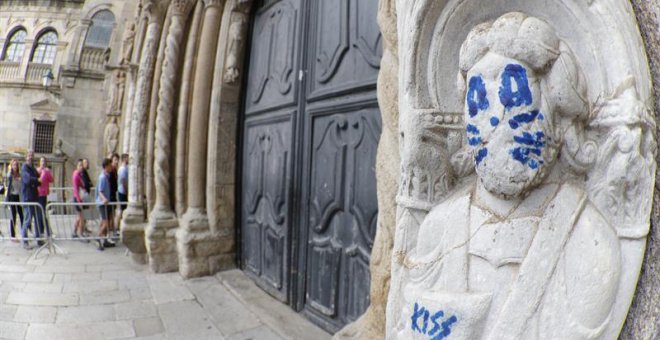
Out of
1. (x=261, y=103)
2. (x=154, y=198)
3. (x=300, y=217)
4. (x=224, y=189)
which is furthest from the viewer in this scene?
(x=154, y=198)

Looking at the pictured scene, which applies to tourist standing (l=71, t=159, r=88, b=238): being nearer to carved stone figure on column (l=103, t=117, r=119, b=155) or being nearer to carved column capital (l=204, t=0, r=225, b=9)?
carved stone figure on column (l=103, t=117, r=119, b=155)

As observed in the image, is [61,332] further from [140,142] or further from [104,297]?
[140,142]

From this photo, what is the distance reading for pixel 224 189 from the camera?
3.66m

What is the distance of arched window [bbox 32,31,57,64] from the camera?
17969 millimetres

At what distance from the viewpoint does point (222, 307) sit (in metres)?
2.83

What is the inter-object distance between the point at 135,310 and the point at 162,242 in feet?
3.31

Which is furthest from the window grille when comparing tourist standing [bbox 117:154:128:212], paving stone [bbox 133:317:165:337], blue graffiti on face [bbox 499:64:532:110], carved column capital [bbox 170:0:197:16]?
blue graffiti on face [bbox 499:64:532:110]

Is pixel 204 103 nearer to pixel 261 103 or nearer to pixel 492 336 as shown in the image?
pixel 261 103

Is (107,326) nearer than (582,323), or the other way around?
(582,323)

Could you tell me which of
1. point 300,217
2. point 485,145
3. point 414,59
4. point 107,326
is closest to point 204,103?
point 300,217

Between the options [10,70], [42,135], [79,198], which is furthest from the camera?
[10,70]

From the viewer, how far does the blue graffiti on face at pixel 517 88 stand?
74 cm

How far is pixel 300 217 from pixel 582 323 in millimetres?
2258

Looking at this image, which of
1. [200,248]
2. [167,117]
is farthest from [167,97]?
[200,248]
